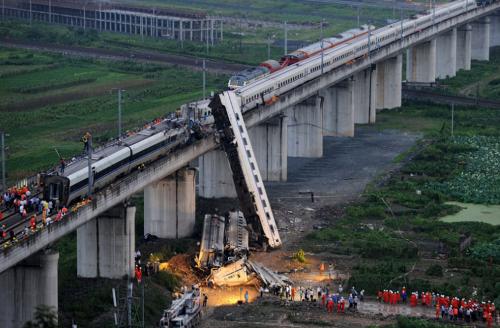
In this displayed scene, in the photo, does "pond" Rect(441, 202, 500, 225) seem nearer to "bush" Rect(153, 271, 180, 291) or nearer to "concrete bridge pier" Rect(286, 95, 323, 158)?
"concrete bridge pier" Rect(286, 95, 323, 158)

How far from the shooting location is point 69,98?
13862 centimetres

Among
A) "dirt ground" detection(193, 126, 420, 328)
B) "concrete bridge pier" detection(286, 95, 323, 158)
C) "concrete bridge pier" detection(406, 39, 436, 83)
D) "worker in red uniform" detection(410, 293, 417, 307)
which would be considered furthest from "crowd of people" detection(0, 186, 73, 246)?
"concrete bridge pier" detection(406, 39, 436, 83)

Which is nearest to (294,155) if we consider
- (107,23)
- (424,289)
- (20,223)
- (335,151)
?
(335,151)

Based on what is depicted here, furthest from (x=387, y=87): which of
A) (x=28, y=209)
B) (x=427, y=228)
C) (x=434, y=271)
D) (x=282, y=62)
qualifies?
(x=28, y=209)

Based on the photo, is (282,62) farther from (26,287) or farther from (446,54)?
(26,287)

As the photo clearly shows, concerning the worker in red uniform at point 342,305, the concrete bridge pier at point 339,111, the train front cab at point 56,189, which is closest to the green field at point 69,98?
the concrete bridge pier at point 339,111

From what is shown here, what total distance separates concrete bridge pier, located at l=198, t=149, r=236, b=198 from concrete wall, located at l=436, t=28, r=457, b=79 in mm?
69826

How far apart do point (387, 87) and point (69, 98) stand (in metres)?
27.6

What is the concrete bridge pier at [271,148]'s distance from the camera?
10631 centimetres

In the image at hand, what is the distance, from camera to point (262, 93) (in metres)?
104

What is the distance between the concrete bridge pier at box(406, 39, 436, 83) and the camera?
6073 inches

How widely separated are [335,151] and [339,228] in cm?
2803

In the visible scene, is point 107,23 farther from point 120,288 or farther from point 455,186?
point 120,288

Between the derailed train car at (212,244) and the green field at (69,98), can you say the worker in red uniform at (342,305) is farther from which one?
the green field at (69,98)
